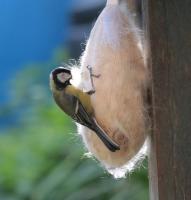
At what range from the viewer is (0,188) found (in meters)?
3.70

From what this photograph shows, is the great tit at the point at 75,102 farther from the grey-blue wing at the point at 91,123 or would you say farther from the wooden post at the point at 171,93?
the wooden post at the point at 171,93

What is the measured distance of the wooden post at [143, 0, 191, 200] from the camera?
5.03 ft

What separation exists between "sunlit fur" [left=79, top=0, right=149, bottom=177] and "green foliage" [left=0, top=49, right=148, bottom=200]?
141 centimetres

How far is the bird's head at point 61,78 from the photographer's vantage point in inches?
63.2

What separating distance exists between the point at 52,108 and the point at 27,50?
2.01m

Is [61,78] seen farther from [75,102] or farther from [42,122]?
[42,122]

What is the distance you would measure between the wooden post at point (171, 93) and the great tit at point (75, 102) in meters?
0.11

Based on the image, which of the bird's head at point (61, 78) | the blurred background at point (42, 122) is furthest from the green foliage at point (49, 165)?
the bird's head at point (61, 78)

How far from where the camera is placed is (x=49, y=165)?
368cm

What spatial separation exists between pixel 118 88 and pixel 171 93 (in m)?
0.11

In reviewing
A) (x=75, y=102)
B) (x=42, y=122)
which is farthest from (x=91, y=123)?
(x=42, y=122)

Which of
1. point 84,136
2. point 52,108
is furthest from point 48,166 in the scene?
point 84,136

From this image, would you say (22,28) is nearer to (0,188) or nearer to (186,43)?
(0,188)

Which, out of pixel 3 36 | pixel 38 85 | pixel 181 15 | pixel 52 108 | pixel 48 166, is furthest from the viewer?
pixel 3 36
